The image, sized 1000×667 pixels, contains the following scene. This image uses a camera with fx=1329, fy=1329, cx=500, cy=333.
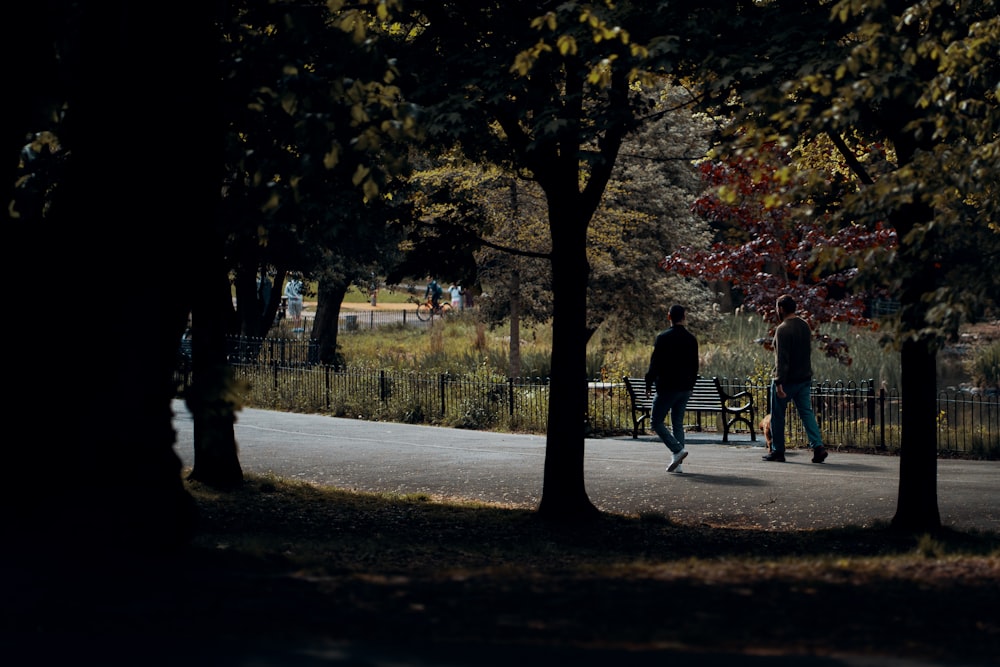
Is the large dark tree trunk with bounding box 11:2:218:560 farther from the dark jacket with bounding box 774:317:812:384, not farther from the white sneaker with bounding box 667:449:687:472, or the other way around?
the dark jacket with bounding box 774:317:812:384

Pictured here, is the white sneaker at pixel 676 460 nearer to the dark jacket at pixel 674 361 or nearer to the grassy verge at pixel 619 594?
the dark jacket at pixel 674 361

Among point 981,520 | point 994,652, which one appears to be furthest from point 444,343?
point 994,652

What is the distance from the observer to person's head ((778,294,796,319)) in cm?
1566

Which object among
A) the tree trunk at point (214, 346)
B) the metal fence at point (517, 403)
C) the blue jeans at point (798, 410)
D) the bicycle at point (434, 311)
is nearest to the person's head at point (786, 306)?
the blue jeans at point (798, 410)

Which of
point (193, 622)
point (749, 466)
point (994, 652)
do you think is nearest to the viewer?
point (994, 652)

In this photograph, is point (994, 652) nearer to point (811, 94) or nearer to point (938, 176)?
point (938, 176)

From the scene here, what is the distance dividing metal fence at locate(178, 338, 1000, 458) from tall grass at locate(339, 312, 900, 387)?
3.77 ft

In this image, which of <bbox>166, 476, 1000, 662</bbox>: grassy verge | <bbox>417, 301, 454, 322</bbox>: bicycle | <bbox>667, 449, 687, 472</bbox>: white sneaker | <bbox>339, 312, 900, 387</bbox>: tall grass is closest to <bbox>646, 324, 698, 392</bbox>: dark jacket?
<bbox>667, 449, 687, 472</bbox>: white sneaker

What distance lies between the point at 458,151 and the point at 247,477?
4.16m

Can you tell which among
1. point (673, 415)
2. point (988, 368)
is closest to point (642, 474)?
point (673, 415)

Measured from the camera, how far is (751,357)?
87.8 feet

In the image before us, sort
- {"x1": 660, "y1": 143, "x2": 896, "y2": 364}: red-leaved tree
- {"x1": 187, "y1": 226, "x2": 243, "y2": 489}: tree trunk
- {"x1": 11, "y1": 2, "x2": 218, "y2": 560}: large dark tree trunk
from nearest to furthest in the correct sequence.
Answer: {"x1": 11, "y1": 2, "x2": 218, "y2": 560}: large dark tree trunk, {"x1": 187, "y1": 226, "x2": 243, "y2": 489}: tree trunk, {"x1": 660, "y1": 143, "x2": 896, "y2": 364}: red-leaved tree

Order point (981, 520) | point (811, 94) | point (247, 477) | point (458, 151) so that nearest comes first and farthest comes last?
point (811, 94) → point (981, 520) → point (458, 151) → point (247, 477)

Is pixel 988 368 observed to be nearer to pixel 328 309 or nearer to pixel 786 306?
pixel 786 306
